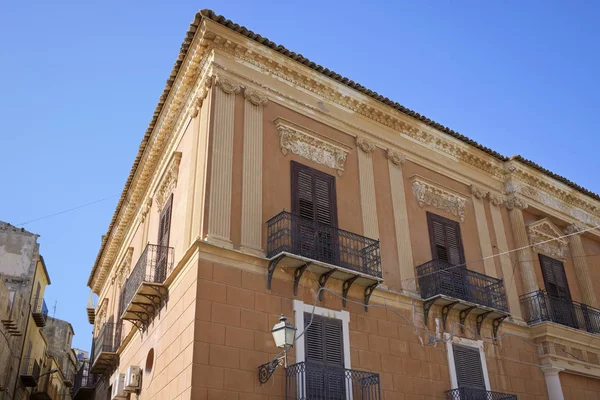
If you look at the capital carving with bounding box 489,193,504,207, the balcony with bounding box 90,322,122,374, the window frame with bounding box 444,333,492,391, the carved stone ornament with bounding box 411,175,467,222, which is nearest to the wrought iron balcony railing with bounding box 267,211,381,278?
the window frame with bounding box 444,333,492,391

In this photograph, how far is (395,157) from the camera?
15844mm

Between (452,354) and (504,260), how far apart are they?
12.9 ft

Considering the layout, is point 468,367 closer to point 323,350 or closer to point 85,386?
point 323,350

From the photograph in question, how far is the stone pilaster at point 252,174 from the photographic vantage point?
40.0ft

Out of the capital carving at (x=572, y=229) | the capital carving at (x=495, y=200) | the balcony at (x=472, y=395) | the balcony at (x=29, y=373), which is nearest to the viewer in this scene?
the balcony at (x=472, y=395)

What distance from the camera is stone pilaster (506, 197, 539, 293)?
1666cm

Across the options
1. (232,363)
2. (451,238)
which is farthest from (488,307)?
(232,363)

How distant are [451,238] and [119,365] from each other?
9.53 metres

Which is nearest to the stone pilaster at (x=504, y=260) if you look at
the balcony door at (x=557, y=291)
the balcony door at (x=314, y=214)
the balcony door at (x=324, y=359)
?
the balcony door at (x=557, y=291)

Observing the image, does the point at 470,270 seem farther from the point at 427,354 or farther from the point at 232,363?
the point at 232,363

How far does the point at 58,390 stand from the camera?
36.0m

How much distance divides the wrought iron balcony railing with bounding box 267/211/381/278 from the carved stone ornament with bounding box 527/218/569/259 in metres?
6.51

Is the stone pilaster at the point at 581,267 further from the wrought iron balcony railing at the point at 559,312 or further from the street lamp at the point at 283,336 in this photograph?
the street lamp at the point at 283,336

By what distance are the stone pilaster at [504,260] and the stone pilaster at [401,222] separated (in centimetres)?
326
